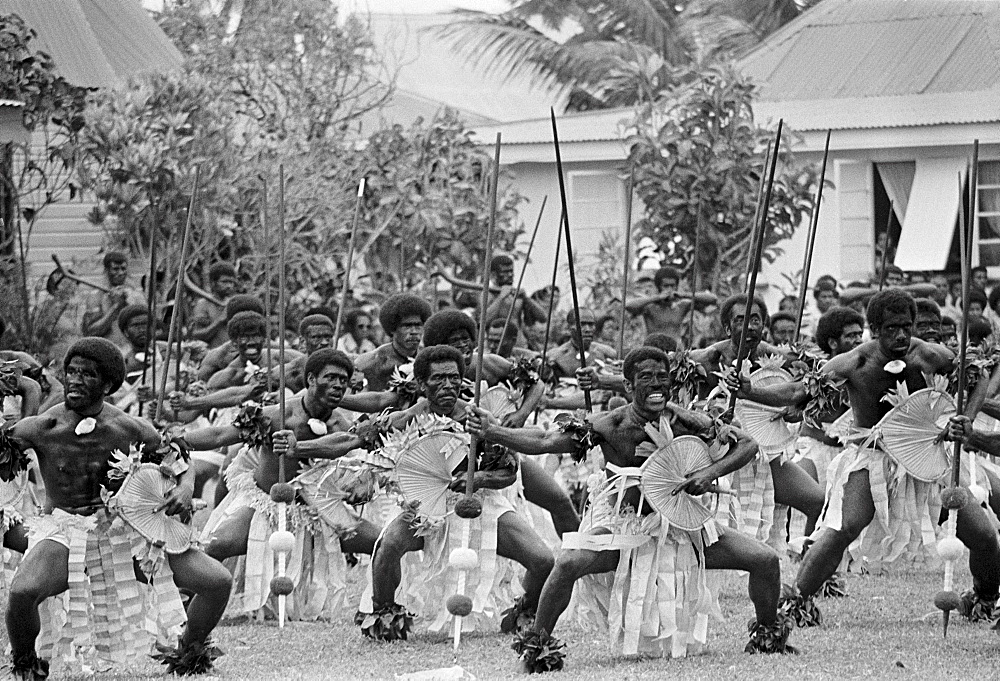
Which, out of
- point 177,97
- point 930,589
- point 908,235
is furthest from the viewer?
point 908,235

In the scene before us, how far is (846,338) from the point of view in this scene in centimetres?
1055

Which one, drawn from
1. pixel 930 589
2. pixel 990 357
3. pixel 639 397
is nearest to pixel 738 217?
pixel 930 589

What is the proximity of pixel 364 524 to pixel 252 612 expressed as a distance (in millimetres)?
779

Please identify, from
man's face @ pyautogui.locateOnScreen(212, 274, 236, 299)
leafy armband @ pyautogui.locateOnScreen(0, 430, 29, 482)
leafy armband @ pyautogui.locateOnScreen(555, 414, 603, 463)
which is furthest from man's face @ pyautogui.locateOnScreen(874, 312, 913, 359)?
man's face @ pyautogui.locateOnScreen(212, 274, 236, 299)

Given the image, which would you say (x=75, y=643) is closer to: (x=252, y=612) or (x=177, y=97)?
(x=252, y=612)

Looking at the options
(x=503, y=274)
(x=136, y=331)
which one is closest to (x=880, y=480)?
(x=136, y=331)

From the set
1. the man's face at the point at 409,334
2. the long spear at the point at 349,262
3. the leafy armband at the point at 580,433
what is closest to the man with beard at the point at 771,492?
the man's face at the point at 409,334

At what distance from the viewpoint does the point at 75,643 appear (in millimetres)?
7891

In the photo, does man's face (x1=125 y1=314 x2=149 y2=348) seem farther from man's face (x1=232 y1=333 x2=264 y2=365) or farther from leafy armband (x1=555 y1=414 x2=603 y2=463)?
leafy armband (x1=555 y1=414 x2=603 y2=463)

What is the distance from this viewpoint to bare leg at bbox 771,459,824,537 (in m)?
10.5

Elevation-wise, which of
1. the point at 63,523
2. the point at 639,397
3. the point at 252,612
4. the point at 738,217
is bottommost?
the point at 252,612

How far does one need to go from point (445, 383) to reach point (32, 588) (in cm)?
240

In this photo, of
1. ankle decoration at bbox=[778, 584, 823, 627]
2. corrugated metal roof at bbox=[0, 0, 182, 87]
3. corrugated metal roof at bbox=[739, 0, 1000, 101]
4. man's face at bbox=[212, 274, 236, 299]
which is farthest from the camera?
corrugated metal roof at bbox=[739, 0, 1000, 101]

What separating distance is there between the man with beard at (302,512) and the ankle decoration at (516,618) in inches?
38.1
